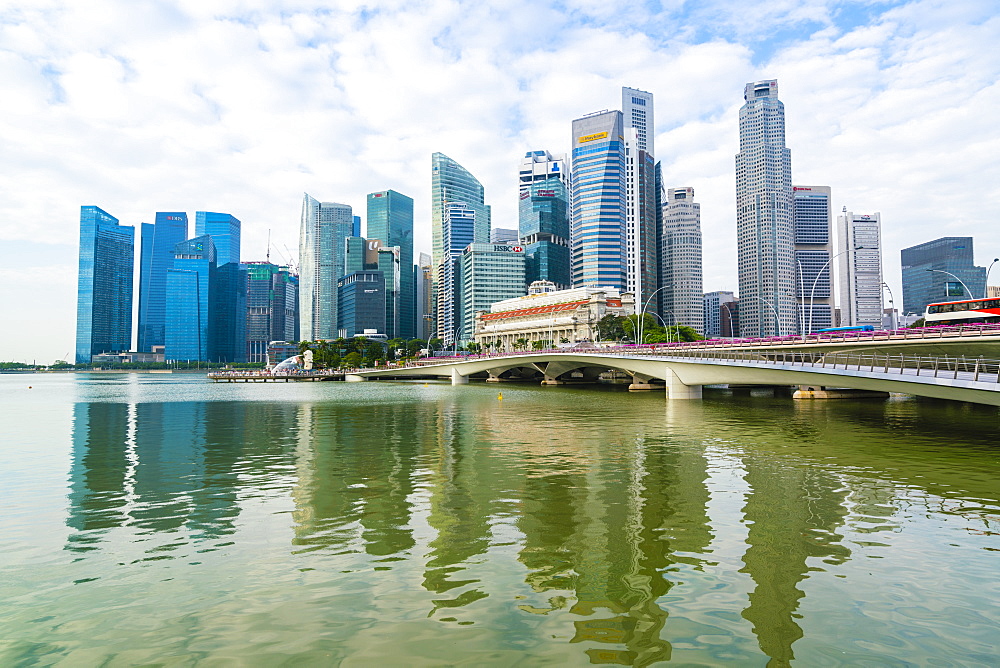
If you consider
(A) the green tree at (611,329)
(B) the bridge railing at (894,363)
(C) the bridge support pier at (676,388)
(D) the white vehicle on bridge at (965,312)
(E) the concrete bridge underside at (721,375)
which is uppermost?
(A) the green tree at (611,329)

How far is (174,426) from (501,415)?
2591 cm

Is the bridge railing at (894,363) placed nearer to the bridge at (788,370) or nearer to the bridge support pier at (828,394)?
the bridge at (788,370)

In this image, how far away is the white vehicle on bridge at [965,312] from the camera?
5791 centimetres

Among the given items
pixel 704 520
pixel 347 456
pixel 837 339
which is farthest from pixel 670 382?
pixel 704 520

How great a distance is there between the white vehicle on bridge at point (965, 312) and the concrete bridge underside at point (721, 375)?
49.7 ft

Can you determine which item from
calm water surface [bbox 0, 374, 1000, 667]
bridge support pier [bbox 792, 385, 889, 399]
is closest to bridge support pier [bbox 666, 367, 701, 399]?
bridge support pier [bbox 792, 385, 889, 399]

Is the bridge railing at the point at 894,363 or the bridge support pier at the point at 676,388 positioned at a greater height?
the bridge railing at the point at 894,363

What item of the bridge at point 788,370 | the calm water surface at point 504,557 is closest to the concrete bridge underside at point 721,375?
the bridge at point 788,370

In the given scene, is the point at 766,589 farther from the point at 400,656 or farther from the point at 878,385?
the point at 878,385

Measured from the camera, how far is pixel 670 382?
67.9 meters

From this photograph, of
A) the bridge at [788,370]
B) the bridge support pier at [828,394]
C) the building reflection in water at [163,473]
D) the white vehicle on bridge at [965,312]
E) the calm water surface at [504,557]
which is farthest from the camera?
the bridge support pier at [828,394]

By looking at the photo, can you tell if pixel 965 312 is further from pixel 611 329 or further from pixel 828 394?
pixel 611 329

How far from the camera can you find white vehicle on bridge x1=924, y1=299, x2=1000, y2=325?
57.9m

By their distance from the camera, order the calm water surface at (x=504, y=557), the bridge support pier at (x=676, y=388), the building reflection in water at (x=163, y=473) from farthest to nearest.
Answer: the bridge support pier at (x=676, y=388)
the building reflection in water at (x=163, y=473)
the calm water surface at (x=504, y=557)
